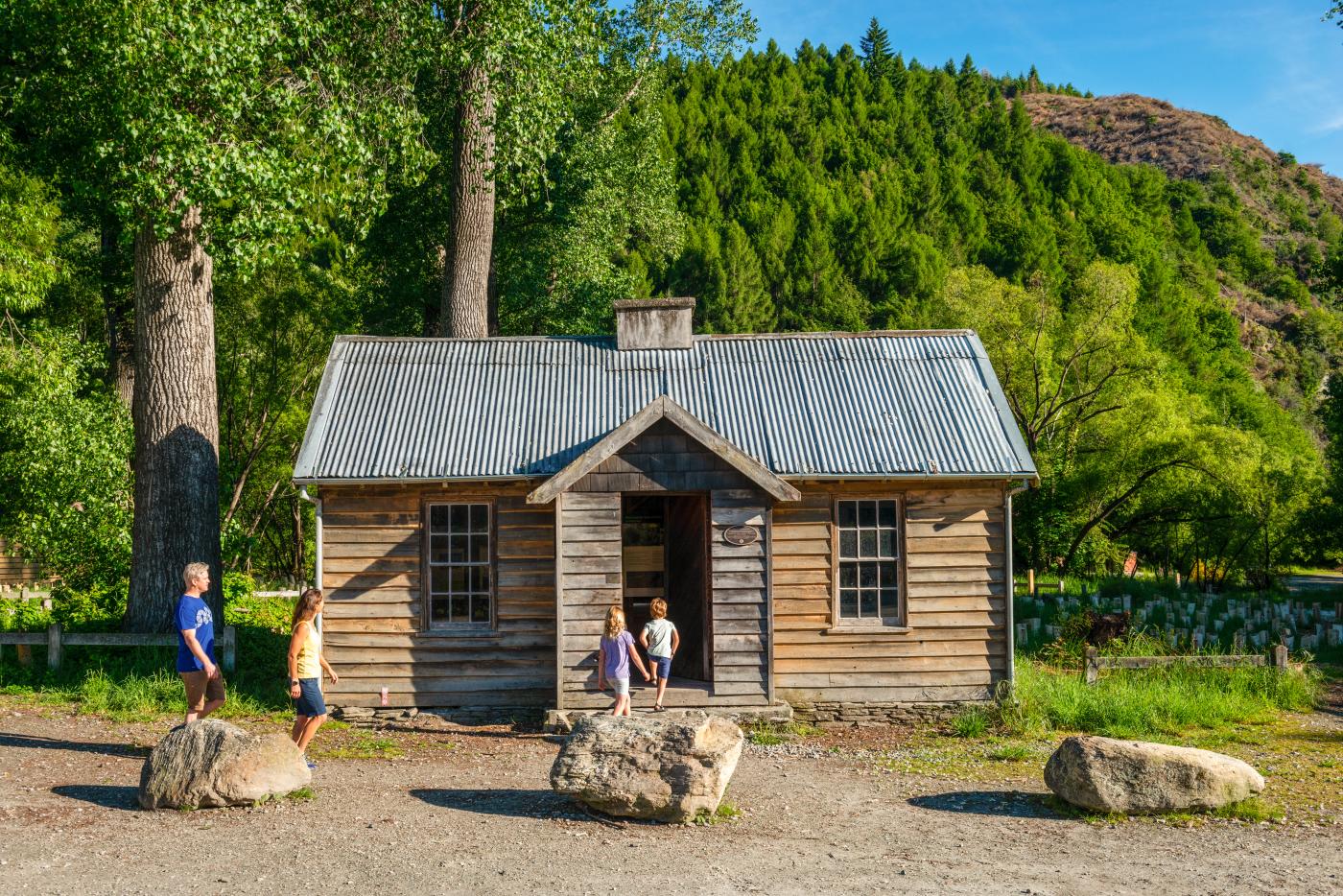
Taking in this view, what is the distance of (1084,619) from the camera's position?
18.5 metres

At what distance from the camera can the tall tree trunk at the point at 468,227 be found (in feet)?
65.2

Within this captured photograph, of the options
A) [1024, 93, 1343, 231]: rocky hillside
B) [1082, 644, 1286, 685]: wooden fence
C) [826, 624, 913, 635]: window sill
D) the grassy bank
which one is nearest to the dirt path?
the grassy bank

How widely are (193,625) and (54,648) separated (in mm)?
6298

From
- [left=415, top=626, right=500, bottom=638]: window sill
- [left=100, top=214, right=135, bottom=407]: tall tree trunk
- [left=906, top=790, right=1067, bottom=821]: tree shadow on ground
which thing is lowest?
[left=906, top=790, right=1067, bottom=821]: tree shadow on ground

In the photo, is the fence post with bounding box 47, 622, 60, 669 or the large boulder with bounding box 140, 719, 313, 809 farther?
the fence post with bounding box 47, 622, 60, 669

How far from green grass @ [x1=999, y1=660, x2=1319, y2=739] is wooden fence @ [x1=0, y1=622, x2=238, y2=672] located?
9664 millimetres

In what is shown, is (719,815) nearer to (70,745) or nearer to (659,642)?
(659,642)

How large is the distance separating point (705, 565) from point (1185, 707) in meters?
6.05

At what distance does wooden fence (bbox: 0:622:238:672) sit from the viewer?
14438 millimetres

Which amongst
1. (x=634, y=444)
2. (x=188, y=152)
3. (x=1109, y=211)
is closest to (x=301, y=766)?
(x=634, y=444)

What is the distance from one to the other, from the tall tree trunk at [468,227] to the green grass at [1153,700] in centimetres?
1126

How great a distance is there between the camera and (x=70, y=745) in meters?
11.5

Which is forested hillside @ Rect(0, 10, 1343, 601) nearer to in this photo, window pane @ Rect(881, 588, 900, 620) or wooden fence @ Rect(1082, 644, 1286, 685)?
window pane @ Rect(881, 588, 900, 620)

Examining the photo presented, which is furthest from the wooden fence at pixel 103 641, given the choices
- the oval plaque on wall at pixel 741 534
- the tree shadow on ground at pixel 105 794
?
the oval plaque on wall at pixel 741 534
